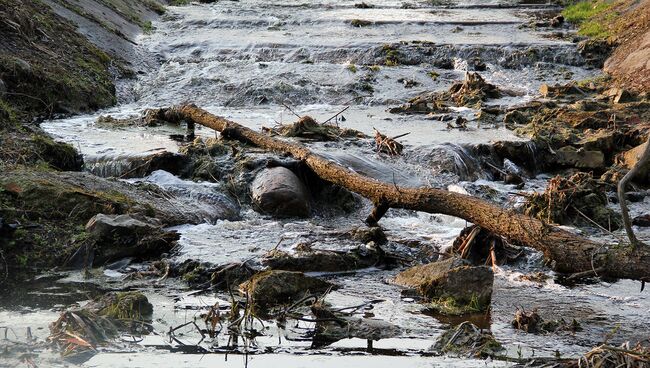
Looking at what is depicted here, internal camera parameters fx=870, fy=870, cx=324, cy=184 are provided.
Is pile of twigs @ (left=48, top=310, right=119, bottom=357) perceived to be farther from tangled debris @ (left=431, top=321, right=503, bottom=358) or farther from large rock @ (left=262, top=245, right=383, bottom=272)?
tangled debris @ (left=431, top=321, right=503, bottom=358)

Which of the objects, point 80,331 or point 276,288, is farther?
point 276,288

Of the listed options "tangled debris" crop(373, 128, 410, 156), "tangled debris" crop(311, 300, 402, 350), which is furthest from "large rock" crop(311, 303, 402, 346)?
"tangled debris" crop(373, 128, 410, 156)

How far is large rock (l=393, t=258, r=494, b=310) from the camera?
6453 mm

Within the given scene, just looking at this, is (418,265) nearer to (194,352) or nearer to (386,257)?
(386,257)

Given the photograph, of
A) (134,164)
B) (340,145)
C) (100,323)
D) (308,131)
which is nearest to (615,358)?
(100,323)

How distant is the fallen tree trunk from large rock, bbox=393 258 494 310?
552mm

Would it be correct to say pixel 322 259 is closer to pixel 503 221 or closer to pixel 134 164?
pixel 503 221

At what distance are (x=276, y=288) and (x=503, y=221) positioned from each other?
6.77 feet

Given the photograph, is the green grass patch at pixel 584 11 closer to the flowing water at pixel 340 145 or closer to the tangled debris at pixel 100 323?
the flowing water at pixel 340 145

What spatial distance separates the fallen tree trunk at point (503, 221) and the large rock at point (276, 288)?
5.55ft

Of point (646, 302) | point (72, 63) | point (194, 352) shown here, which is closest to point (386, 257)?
point (646, 302)

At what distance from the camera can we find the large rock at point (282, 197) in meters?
9.23

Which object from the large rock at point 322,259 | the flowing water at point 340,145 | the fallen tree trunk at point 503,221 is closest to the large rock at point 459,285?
the flowing water at point 340,145

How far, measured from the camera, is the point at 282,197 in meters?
9.26
